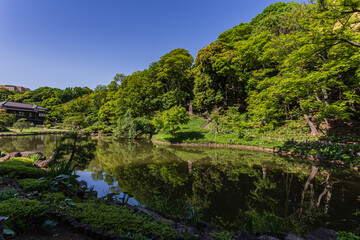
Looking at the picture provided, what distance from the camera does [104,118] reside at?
33.9 meters

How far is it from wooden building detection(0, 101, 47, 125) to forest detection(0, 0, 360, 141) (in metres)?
3.50

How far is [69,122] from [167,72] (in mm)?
24466

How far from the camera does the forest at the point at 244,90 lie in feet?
34.8

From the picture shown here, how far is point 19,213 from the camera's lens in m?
2.32

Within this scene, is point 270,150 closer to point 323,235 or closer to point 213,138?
point 213,138

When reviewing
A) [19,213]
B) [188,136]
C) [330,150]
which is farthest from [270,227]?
[188,136]

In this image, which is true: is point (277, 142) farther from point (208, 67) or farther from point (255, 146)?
point (208, 67)

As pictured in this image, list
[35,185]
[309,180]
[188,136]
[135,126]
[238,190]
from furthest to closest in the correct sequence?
1. [135,126]
2. [188,136]
3. [309,180]
4. [238,190]
5. [35,185]

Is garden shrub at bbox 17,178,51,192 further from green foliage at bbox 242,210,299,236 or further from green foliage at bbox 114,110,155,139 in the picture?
green foliage at bbox 114,110,155,139

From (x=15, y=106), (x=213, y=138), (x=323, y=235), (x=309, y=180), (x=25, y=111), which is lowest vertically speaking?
(x=309, y=180)

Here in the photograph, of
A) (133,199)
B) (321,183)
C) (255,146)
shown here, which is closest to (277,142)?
(255,146)

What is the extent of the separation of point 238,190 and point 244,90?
77.4 feet

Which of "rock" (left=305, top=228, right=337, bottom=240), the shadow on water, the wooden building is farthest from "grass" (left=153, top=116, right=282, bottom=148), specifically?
the wooden building

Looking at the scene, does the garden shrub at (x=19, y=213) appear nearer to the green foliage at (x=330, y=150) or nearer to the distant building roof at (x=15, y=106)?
the green foliage at (x=330, y=150)
